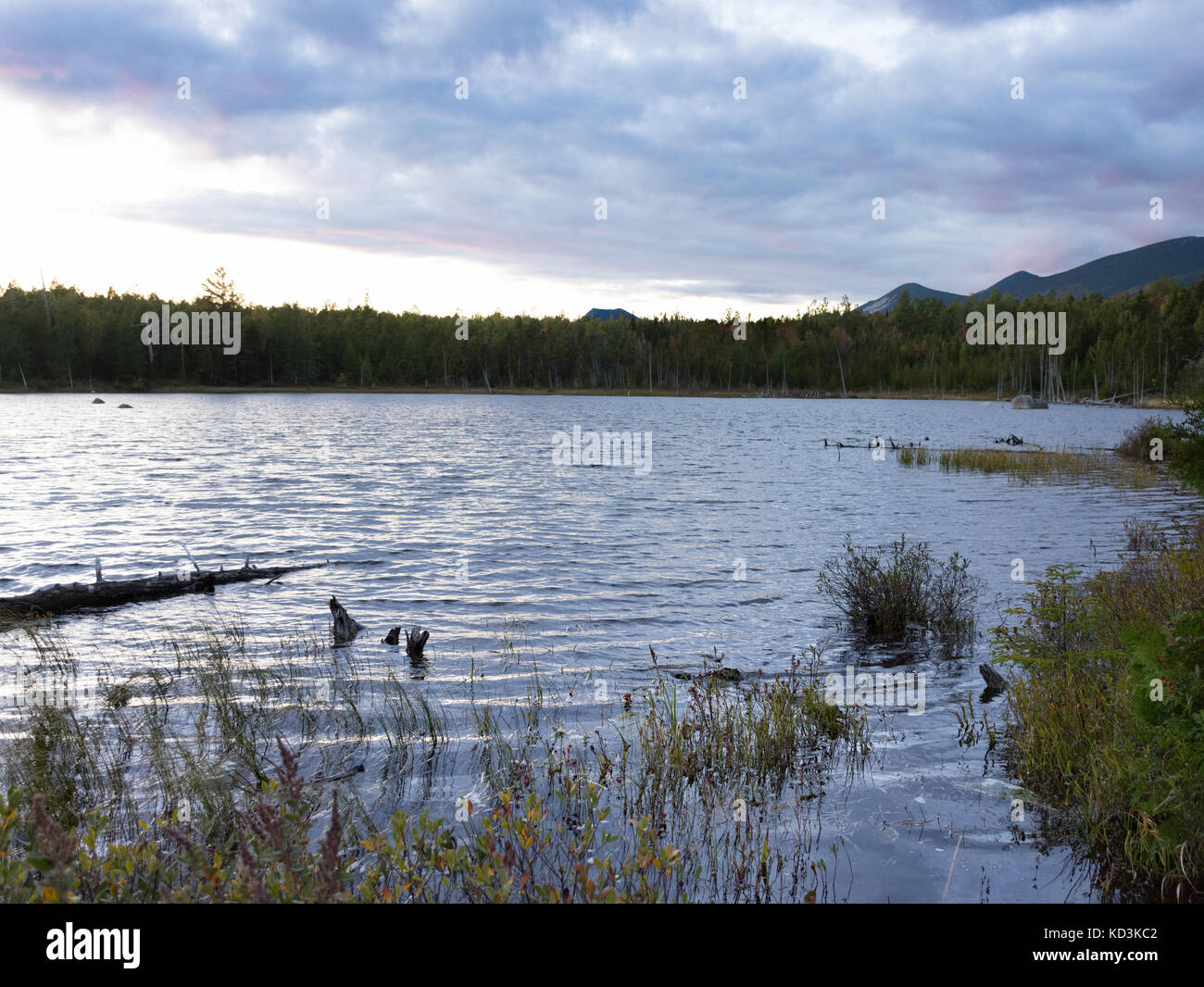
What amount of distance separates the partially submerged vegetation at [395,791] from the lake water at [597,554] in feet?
1.78

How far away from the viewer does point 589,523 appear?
25391 mm

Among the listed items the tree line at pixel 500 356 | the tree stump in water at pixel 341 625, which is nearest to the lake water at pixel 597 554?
the tree stump in water at pixel 341 625

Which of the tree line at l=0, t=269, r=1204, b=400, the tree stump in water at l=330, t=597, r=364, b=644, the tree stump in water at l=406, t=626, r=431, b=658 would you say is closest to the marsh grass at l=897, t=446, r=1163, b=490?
the tree stump in water at l=406, t=626, r=431, b=658

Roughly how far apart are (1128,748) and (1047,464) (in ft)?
124

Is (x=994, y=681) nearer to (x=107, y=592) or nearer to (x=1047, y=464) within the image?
(x=107, y=592)

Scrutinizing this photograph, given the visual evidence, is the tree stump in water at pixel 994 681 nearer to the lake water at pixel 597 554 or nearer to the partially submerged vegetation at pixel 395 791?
the lake water at pixel 597 554

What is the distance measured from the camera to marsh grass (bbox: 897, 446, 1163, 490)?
115 feet

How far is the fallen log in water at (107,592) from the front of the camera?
12.6 m

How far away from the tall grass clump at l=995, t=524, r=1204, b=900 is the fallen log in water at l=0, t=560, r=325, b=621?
533 inches

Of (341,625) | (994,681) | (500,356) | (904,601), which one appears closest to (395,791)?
(341,625)
